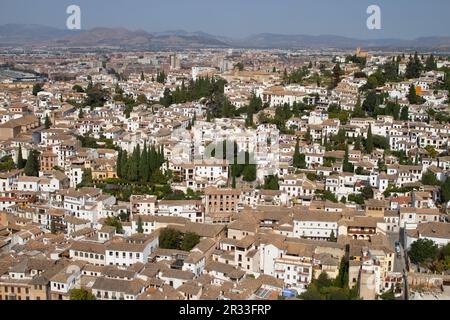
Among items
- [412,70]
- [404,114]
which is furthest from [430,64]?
[404,114]

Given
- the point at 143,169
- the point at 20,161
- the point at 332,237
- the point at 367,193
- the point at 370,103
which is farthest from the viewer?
the point at 370,103

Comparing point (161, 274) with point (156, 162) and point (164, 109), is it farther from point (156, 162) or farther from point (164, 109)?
point (164, 109)

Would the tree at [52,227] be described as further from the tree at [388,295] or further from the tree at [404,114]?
the tree at [404,114]

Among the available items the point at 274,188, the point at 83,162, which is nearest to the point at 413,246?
the point at 274,188

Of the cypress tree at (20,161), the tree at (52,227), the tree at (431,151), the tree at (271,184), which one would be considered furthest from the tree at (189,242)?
the tree at (431,151)

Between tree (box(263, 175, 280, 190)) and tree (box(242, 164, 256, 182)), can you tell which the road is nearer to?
tree (box(263, 175, 280, 190))

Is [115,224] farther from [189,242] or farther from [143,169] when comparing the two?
[143,169]
